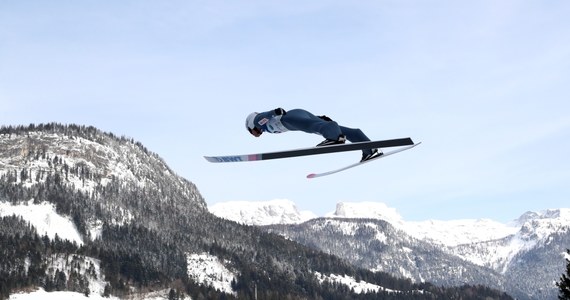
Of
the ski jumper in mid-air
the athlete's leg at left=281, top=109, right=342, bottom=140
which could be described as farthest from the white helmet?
the athlete's leg at left=281, top=109, right=342, bottom=140

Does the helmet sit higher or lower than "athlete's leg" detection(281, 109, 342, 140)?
higher

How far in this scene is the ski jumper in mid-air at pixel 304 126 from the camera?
21.6 metres

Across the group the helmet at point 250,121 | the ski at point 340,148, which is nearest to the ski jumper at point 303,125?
the helmet at point 250,121

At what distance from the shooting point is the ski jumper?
70.7 ft

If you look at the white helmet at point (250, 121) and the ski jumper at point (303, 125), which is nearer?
the ski jumper at point (303, 125)

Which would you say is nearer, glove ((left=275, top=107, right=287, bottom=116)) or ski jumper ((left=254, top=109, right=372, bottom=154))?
ski jumper ((left=254, top=109, right=372, bottom=154))

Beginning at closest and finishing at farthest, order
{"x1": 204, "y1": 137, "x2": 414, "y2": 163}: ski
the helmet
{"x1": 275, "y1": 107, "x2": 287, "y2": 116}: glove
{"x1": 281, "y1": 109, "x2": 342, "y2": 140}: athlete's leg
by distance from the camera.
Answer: {"x1": 281, "y1": 109, "x2": 342, "y2": 140}: athlete's leg → {"x1": 204, "y1": 137, "x2": 414, "y2": 163}: ski → {"x1": 275, "y1": 107, "x2": 287, "y2": 116}: glove → the helmet

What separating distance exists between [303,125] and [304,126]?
A: 4 cm

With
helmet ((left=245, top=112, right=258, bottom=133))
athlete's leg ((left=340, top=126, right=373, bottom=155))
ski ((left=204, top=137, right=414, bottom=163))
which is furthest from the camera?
helmet ((left=245, top=112, right=258, bottom=133))

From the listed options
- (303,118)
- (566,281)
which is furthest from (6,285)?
(303,118)

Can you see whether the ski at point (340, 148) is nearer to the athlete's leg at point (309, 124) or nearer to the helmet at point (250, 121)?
the athlete's leg at point (309, 124)

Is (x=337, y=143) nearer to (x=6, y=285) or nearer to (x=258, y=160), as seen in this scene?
(x=258, y=160)

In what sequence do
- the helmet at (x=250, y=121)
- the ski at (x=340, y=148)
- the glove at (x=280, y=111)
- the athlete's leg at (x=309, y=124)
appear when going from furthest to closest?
the helmet at (x=250, y=121)
the glove at (x=280, y=111)
the ski at (x=340, y=148)
the athlete's leg at (x=309, y=124)

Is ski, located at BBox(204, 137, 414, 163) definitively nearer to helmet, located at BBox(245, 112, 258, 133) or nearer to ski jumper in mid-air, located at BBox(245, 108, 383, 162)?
ski jumper in mid-air, located at BBox(245, 108, 383, 162)
